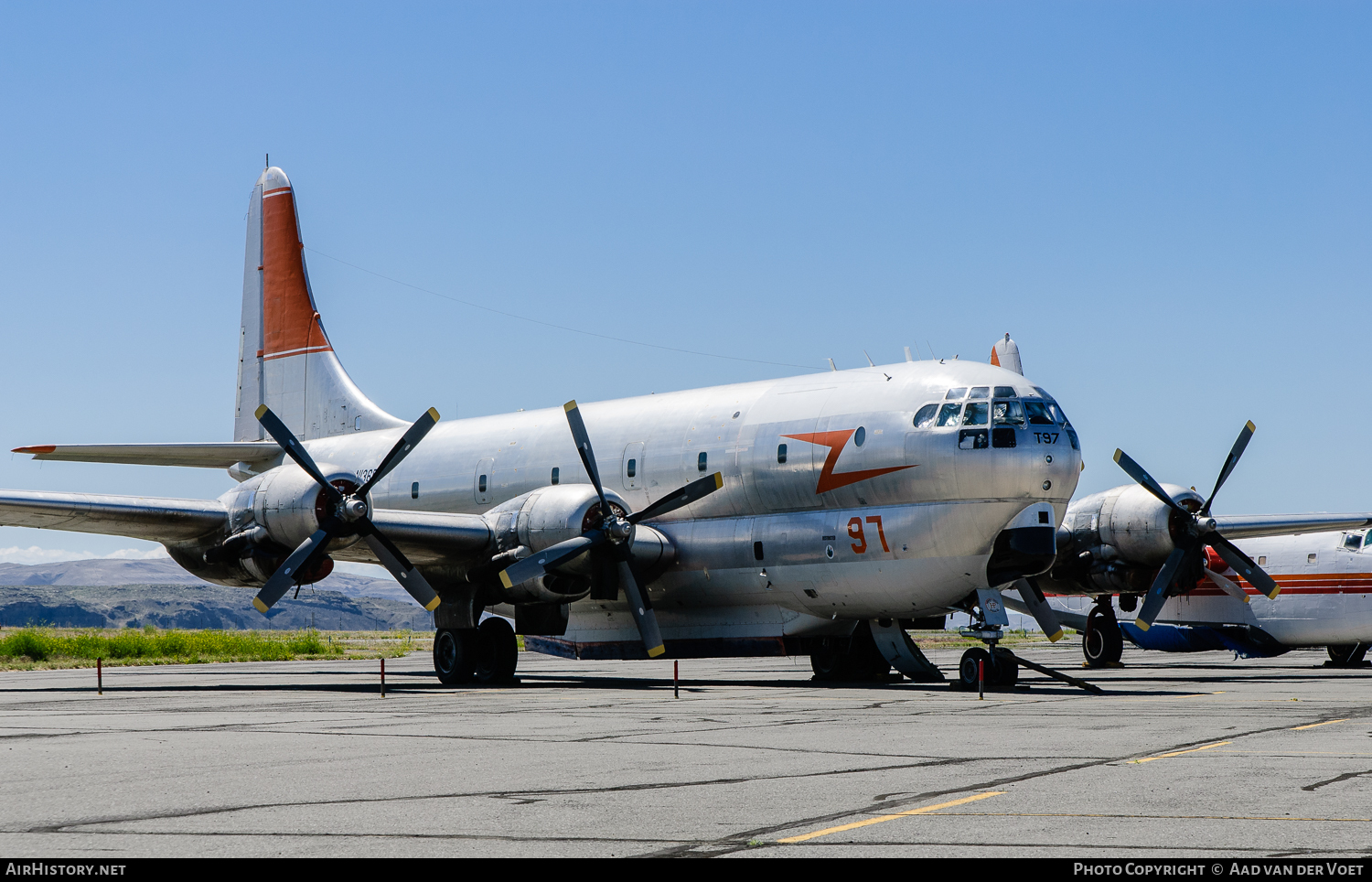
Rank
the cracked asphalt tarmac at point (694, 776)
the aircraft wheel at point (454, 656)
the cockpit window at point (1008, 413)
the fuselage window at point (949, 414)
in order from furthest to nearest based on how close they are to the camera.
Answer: the aircraft wheel at point (454, 656), the fuselage window at point (949, 414), the cockpit window at point (1008, 413), the cracked asphalt tarmac at point (694, 776)

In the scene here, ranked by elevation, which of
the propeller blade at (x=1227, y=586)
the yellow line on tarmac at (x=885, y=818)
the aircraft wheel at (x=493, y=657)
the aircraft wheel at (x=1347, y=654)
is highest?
the propeller blade at (x=1227, y=586)

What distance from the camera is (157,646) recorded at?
46188 mm

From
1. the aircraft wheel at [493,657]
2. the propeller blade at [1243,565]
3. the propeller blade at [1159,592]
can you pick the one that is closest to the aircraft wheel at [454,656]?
the aircraft wheel at [493,657]

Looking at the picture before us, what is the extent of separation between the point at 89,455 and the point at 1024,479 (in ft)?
56.6

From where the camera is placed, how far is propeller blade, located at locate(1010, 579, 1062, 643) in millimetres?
22734

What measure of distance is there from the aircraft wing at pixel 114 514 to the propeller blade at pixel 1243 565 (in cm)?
1884

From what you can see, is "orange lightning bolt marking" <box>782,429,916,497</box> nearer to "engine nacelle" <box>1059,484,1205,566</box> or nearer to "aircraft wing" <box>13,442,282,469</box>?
"engine nacelle" <box>1059,484,1205,566</box>

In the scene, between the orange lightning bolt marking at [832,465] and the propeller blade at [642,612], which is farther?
the propeller blade at [642,612]

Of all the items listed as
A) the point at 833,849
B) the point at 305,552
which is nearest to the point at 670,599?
the point at 305,552

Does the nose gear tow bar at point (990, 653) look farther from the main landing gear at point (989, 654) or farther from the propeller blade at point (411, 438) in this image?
the propeller blade at point (411, 438)

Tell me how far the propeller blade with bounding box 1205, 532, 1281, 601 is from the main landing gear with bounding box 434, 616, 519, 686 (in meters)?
13.8

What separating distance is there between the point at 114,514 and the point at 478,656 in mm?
6669

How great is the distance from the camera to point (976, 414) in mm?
21094

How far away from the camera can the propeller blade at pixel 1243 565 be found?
27016 millimetres
